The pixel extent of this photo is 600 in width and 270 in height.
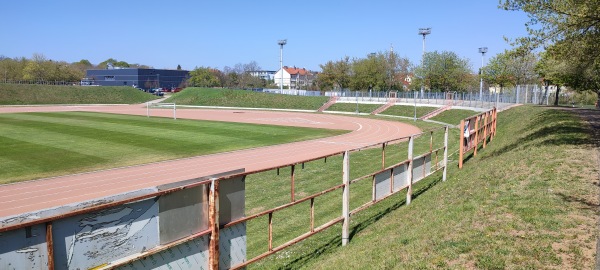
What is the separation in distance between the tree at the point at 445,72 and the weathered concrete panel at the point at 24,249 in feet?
312

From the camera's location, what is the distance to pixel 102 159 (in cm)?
2591

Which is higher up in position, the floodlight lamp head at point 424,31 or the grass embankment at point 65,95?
the floodlight lamp head at point 424,31

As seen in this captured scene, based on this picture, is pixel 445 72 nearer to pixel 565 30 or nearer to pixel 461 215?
pixel 565 30

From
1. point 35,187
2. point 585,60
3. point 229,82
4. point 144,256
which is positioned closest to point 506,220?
point 144,256

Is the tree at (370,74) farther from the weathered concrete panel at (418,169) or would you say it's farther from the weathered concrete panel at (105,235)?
the weathered concrete panel at (105,235)

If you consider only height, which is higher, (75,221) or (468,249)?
(75,221)

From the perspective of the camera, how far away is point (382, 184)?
11.3 metres

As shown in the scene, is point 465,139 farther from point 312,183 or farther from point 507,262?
point 507,262

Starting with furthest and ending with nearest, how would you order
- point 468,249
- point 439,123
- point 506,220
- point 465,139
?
1. point 439,123
2. point 465,139
3. point 506,220
4. point 468,249

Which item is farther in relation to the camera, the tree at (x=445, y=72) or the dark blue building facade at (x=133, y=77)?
the dark blue building facade at (x=133, y=77)

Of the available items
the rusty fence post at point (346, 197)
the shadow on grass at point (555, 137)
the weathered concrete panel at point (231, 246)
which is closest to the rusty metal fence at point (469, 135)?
the shadow on grass at point (555, 137)

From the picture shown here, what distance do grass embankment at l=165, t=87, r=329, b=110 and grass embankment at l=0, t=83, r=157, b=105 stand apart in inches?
424

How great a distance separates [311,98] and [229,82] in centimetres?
7855

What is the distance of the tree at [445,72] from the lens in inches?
3740
